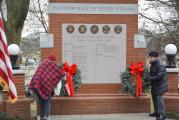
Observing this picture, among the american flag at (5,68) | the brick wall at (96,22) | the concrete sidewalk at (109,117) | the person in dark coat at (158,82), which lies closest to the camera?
the american flag at (5,68)

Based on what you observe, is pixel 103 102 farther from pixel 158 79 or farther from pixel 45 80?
pixel 45 80

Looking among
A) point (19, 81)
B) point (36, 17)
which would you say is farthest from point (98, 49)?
point (36, 17)

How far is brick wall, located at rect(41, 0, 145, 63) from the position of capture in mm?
12820

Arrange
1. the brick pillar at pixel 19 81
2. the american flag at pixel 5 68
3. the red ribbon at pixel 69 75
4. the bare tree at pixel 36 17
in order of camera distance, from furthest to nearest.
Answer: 1. the bare tree at pixel 36 17
2. the red ribbon at pixel 69 75
3. the brick pillar at pixel 19 81
4. the american flag at pixel 5 68

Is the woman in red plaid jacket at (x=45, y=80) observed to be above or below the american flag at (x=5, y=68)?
below

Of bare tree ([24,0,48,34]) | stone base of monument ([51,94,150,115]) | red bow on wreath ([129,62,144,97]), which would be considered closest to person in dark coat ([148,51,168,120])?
red bow on wreath ([129,62,144,97])

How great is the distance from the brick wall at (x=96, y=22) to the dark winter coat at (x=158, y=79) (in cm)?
188

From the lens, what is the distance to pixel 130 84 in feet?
41.3

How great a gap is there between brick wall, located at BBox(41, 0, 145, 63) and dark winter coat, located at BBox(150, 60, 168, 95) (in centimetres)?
188

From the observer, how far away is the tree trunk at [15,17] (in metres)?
18.6

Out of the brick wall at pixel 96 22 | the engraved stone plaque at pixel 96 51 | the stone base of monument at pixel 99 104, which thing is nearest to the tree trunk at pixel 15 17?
the brick wall at pixel 96 22

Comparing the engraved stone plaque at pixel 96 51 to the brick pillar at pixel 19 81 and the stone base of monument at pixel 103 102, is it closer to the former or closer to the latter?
the stone base of monument at pixel 103 102

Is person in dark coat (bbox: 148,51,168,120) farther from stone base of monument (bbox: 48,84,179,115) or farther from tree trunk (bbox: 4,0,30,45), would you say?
tree trunk (bbox: 4,0,30,45)

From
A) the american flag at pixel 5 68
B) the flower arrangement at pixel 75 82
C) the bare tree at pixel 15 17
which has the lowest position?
the flower arrangement at pixel 75 82
